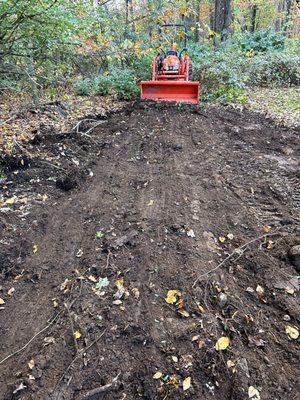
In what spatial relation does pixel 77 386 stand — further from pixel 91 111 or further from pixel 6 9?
pixel 91 111

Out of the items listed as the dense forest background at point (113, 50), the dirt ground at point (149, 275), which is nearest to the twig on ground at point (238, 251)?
the dirt ground at point (149, 275)

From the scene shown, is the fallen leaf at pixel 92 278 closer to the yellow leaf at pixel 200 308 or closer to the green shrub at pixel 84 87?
the yellow leaf at pixel 200 308

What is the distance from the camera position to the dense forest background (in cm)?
520

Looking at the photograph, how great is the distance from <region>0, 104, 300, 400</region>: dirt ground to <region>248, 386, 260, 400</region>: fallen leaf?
0.01 metres

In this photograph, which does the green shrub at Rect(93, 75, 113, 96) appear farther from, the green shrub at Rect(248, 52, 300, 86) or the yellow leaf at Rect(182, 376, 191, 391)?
the yellow leaf at Rect(182, 376, 191, 391)

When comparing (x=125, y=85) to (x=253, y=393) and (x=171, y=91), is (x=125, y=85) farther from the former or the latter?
(x=253, y=393)

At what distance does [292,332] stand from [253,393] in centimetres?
68

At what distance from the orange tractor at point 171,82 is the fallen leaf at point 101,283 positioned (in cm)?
794

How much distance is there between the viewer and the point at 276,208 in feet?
15.4

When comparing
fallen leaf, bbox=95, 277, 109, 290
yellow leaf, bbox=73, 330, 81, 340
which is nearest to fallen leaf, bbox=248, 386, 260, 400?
yellow leaf, bbox=73, 330, 81, 340

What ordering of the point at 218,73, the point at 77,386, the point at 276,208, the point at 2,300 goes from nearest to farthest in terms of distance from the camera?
the point at 77,386
the point at 2,300
the point at 276,208
the point at 218,73

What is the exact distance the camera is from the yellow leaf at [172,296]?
10.6 ft

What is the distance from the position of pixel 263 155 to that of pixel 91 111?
592 cm

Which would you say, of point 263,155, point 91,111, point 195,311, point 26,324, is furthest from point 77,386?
point 91,111
